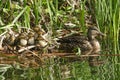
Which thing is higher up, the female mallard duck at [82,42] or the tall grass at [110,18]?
the tall grass at [110,18]

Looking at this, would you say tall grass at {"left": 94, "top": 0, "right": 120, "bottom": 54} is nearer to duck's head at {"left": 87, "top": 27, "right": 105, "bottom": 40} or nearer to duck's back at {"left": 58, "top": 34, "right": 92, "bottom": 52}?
duck's head at {"left": 87, "top": 27, "right": 105, "bottom": 40}

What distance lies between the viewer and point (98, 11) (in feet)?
26.1

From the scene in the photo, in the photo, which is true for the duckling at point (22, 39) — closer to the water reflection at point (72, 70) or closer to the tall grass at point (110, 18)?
the water reflection at point (72, 70)

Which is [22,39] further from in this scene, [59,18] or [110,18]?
[110,18]

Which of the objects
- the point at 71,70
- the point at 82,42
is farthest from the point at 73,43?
the point at 71,70

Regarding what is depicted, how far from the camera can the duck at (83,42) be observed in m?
7.77

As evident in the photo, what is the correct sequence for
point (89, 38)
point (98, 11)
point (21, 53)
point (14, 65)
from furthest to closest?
point (89, 38)
point (98, 11)
point (21, 53)
point (14, 65)

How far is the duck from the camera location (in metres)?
7.77

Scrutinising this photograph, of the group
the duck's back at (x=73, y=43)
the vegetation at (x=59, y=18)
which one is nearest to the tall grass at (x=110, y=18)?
the vegetation at (x=59, y=18)

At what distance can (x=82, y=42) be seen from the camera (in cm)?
806

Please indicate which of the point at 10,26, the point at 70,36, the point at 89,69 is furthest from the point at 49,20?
the point at 89,69

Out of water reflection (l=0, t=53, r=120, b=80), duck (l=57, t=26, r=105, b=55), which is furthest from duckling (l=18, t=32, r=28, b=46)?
water reflection (l=0, t=53, r=120, b=80)

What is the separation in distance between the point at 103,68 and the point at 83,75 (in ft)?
1.53

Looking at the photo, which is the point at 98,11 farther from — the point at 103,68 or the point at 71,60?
the point at 103,68
